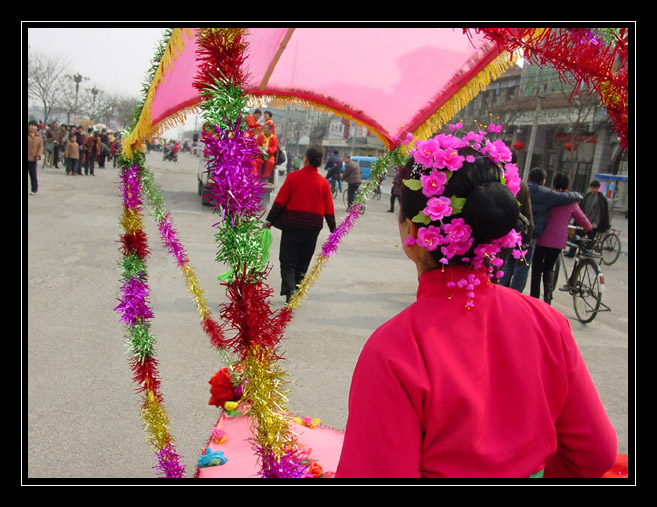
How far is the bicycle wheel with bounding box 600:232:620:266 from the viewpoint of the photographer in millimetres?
11867

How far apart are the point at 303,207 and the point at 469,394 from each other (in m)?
4.61

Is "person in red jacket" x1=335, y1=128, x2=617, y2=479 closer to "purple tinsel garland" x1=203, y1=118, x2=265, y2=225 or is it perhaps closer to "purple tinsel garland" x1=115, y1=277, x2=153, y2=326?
"purple tinsel garland" x1=203, y1=118, x2=265, y2=225

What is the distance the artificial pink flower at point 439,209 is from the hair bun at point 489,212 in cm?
4

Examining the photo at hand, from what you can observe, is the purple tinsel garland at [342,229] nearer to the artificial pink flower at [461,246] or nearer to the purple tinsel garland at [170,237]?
the purple tinsel garland at [170,237]

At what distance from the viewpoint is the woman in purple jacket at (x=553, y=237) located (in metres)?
6.34

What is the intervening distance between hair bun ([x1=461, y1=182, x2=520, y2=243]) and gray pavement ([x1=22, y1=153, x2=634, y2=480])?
2.96ft

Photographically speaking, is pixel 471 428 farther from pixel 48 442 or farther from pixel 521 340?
pixel 48 442

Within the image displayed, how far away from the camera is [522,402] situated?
1.24m

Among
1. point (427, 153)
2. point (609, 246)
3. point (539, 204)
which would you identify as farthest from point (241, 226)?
point (609, 246)

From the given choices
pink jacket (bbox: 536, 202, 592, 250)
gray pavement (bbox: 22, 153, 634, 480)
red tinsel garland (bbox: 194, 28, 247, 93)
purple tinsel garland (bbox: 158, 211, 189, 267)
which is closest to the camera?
red tinsel garland (bbox: 194, 28, 247, 93)

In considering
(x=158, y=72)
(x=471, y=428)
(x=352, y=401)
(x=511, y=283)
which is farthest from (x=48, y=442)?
(x=511, y=283)

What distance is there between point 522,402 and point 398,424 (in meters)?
0.32

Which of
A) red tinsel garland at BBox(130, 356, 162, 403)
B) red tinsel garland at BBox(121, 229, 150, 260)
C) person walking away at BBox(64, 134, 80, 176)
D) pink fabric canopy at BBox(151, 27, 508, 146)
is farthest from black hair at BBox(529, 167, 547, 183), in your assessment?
person walking away at BBox(64, 134, 80, 176)

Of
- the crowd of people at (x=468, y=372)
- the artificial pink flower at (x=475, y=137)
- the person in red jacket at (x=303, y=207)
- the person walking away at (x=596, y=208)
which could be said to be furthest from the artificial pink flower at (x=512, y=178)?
the person walking away at (x=596, y=208)
